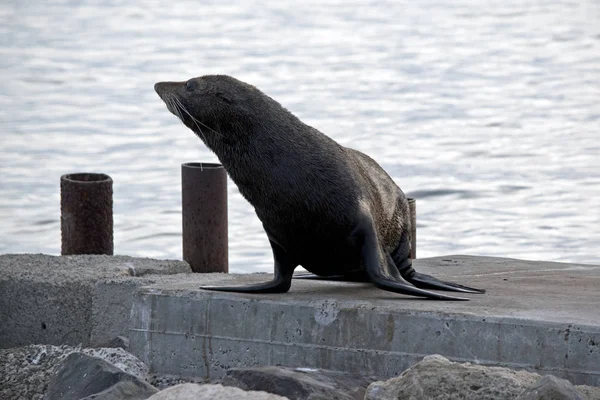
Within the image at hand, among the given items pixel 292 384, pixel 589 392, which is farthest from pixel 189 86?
pixel 589 392

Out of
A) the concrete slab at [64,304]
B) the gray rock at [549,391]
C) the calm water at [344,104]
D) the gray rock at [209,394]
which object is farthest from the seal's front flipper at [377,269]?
the calm water at [344,104]

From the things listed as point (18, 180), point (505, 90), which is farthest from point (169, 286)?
point (505, 90)

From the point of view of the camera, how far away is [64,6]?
1056 inches

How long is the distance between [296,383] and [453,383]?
2.26 feet

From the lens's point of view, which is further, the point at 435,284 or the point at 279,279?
the point at 435,284

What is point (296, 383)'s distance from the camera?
539cm

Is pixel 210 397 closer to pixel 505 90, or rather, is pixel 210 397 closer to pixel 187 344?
pixel 187 344

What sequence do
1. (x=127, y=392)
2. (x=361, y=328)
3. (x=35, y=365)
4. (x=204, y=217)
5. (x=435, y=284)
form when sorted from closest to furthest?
(x=127, y=392) < (x=361, y=328) < (x=435, y=284) < (x=35, y=365) < (x=204, y=217)

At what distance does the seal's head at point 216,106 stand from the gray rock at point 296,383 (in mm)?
1175

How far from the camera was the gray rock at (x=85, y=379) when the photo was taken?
5832 millimetres

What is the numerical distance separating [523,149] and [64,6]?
14.2 metres

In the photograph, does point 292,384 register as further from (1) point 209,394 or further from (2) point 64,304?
(2) point 64,304

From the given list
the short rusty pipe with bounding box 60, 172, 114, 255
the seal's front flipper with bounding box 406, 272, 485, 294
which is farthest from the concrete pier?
the short rusty pipe with bounding box 60, 172, 114, 255

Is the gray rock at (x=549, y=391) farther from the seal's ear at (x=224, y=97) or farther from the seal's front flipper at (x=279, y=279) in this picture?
the seal's ear at (x=224, y=97)
